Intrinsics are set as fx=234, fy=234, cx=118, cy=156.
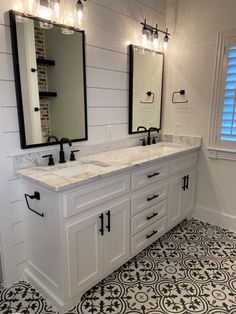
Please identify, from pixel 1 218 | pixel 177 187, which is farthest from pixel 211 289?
pixel 1 218

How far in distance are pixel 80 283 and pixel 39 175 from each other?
82cm

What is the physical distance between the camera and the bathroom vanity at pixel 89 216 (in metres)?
1.52

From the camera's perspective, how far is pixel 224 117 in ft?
8.35

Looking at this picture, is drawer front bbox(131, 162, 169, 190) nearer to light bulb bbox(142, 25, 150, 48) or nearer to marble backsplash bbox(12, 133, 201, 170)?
marble backsplash bbox(12, 133, 201, 170)

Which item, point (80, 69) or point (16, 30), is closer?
point (16, 30)

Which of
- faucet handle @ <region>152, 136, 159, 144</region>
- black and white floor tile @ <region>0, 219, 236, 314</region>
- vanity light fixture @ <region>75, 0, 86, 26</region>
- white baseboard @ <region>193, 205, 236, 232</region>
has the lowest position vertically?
black and white floor tile @ <region>0, 219, 236, 314</region>

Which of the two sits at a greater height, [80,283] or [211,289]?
[80,283]

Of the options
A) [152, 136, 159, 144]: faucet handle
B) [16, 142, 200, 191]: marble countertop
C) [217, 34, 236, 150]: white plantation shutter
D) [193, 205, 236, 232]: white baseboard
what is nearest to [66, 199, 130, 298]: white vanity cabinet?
[16, 142, 200, 191]: marble countertop

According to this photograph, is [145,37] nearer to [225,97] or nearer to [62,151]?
[225,97]

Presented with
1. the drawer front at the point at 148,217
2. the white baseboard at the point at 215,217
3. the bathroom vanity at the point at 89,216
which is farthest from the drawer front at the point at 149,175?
the white baseboard at the point at 215,217

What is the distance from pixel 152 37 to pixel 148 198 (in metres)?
1.79

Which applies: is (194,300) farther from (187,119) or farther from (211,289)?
(187,119)

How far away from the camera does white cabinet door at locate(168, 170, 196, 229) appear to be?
2490 mm

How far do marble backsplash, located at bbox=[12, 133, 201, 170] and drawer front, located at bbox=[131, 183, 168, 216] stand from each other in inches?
Result: 24.2
